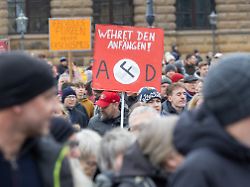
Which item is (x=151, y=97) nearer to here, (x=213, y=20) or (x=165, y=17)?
(x=213, y=20)

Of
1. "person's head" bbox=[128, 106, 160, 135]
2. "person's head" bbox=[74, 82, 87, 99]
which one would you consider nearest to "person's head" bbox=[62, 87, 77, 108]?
"person's head" bbox=[74, 82, 87, 99]

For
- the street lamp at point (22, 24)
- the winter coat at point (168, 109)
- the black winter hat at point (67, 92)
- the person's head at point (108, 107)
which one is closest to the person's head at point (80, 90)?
the black winter hat at point (67, 92)

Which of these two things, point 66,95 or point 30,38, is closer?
point 66,95

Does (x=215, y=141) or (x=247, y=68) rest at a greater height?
(x=247, y=68)

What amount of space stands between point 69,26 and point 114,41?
4718mm

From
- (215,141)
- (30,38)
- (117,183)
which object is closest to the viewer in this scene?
(215,141)

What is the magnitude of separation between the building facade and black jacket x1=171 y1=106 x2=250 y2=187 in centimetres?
2701

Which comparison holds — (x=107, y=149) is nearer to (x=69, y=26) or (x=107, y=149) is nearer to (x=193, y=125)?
(x=193, y=125)

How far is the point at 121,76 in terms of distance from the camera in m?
9.80

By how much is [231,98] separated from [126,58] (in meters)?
6.75

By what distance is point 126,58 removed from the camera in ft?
32.8

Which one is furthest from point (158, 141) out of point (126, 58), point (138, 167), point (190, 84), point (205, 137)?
point (190, 84)

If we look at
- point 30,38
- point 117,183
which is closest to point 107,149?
point 117,183

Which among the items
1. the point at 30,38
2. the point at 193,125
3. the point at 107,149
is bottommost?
the point at 30,38
